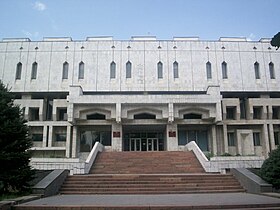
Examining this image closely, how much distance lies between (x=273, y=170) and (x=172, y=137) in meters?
19.5

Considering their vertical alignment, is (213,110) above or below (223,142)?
above

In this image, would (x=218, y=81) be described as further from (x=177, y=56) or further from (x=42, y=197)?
(x=42, y=197)

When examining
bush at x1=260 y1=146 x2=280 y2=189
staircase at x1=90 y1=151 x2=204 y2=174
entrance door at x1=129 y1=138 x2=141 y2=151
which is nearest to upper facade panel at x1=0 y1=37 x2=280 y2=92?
entrance door at x1=129 y1=138 x2=141 y2=151

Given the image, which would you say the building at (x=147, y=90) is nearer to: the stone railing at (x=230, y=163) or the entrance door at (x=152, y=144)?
→ the entrance door at (x=152, y=144)

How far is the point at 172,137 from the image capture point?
30.8 m

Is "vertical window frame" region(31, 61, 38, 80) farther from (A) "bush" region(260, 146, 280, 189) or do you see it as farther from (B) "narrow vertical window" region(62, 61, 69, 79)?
(A) "bush" region(260, 146, 280, 189)

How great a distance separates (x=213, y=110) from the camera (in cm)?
3095

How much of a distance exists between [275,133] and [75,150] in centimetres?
2486

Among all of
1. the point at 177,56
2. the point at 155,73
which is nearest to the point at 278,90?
the point at 177,56

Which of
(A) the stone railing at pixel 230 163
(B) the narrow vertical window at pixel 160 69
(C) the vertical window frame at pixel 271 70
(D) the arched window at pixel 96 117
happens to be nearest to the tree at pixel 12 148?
(A) the stone railing at pixel 230 163

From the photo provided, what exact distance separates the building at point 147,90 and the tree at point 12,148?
62.8 feet

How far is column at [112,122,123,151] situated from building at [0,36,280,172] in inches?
4.4

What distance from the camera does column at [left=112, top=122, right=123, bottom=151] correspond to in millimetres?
30641

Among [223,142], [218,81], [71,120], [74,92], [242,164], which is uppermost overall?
[218,81]
